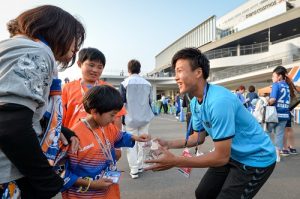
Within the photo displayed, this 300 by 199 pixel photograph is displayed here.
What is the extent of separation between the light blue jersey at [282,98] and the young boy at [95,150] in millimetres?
5064

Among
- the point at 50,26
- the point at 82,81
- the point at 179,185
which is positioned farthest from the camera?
the point at 179,185

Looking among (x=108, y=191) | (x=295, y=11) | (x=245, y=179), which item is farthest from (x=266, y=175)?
(x=295, y=11)

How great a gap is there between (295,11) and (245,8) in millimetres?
20664

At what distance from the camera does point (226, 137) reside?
2076 mm

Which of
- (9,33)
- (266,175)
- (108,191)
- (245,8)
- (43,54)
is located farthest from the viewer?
(245,8)

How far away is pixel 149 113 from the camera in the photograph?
5453 mm

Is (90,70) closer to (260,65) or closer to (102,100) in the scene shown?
(102,100)

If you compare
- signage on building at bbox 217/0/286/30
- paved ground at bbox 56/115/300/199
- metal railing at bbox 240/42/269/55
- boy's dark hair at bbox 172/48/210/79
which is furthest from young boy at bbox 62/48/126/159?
signage on building at bbox 217/0/286/30

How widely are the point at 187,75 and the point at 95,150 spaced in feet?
3.11

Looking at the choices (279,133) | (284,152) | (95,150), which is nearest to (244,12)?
(284,152)

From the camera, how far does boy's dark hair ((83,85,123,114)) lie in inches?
86.0

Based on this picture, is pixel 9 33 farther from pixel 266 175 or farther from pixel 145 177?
pixel 145 177

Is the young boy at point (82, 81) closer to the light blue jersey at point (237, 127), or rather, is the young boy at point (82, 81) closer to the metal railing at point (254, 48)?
the light blue jersey at point (237, 127)

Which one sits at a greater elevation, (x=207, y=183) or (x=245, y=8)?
(x=245, y=8)
